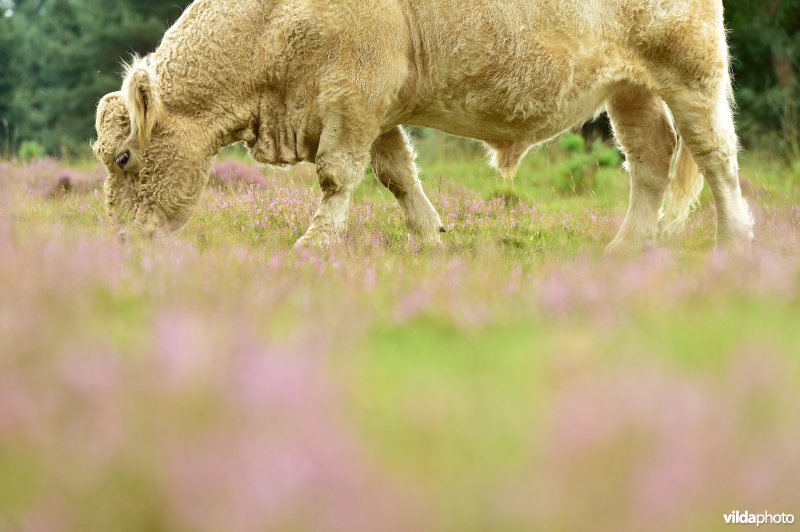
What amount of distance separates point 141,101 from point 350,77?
1400 mm

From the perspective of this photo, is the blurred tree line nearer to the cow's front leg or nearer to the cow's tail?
the cow's tail

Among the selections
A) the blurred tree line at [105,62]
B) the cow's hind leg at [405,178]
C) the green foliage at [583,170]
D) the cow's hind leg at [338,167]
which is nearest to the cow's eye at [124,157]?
the cow's hind leg at [338,167]

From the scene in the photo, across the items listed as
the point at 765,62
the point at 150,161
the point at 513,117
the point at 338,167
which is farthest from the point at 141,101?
the point at 765,62

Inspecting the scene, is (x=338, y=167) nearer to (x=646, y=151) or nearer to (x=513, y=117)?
(x=513, y=117)

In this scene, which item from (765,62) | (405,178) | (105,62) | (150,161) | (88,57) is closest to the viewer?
(150,161)

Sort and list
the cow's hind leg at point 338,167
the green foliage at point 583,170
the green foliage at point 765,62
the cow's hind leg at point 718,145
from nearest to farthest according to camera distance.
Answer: the cow's hind leg at point 338,167, the cow's hind leg at point 718,145, the green foliage at point 583,170, the green foliage at point 765,62

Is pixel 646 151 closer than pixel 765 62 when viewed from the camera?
Yes

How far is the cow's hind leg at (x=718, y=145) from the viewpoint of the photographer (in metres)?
6.29

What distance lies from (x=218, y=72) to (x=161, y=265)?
2225 millimetres

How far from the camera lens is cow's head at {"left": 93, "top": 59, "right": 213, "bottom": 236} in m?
5.78

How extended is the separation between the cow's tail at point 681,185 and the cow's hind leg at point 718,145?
31 cm

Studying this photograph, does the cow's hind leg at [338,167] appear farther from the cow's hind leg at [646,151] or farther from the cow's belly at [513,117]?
the cow's hind leg at [646,151]

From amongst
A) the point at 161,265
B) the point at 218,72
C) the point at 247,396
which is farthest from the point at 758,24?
the point at 247,396

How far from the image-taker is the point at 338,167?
19.2 feet
